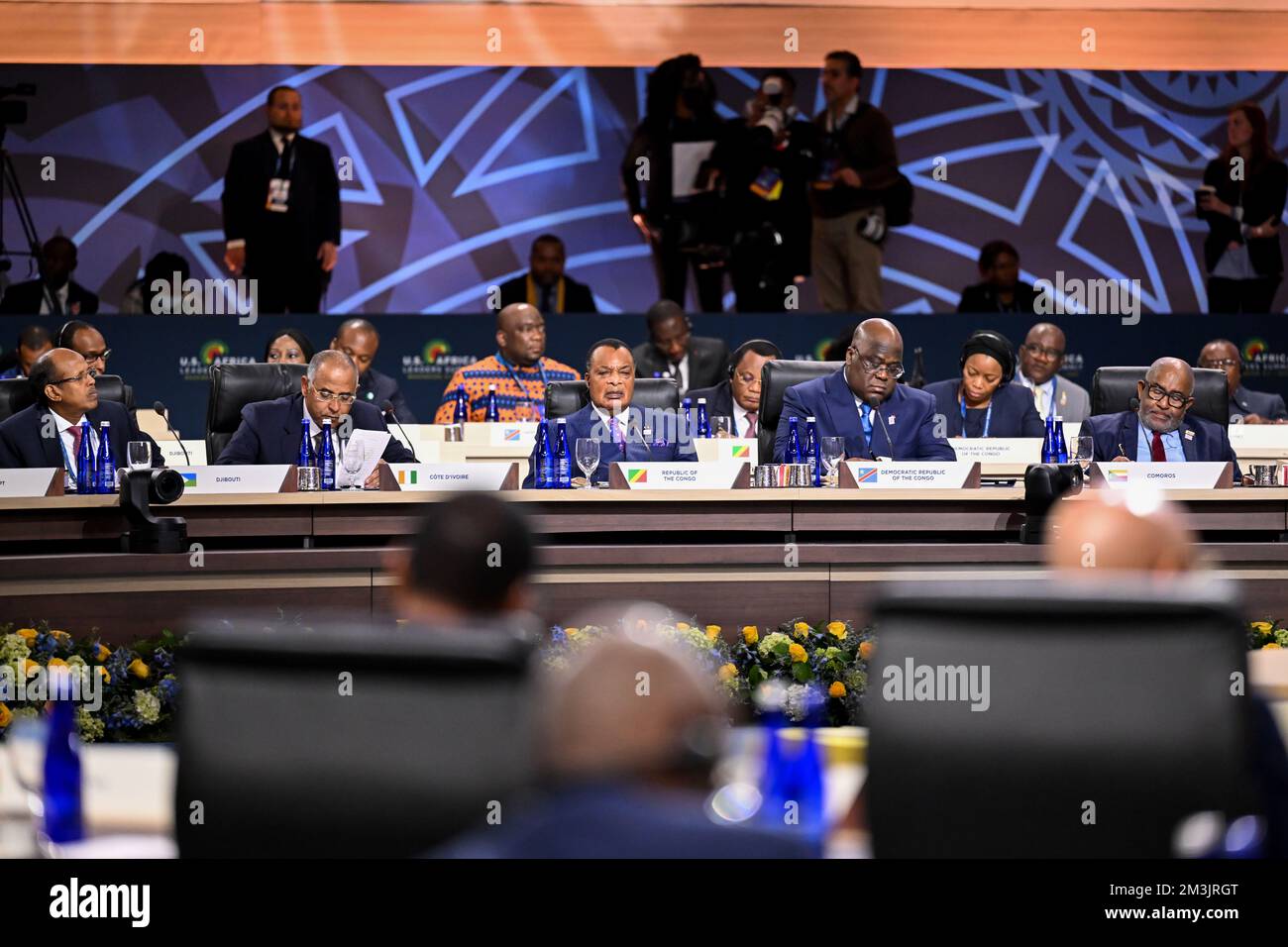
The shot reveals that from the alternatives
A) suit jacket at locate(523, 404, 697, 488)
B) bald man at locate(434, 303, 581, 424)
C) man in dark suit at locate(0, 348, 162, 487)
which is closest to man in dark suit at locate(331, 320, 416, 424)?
bald man at locate(434, 303, 581, 424)

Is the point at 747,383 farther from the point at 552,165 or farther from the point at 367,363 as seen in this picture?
the point at 552,165

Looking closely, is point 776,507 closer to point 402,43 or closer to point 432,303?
point 432,303

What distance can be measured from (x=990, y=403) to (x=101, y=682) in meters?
4.05

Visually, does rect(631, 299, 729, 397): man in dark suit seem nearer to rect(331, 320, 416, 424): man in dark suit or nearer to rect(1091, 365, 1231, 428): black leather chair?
rect(331, 320, 416, 424): man in dark suit

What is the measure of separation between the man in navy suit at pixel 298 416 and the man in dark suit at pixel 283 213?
3.33 metres

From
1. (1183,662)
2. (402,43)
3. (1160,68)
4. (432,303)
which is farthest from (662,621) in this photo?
(1160,68)

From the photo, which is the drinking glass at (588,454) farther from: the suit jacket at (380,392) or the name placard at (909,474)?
the suit jacket at (380,392)

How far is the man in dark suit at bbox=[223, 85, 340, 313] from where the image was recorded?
8.32 meters

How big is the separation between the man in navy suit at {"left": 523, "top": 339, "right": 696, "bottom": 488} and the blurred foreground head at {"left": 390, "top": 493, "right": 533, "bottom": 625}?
3769 millimetres

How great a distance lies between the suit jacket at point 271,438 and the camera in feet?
16.4

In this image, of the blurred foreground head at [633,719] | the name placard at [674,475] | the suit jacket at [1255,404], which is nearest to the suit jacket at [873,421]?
the name placard at [674,475]

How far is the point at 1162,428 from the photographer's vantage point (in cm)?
537

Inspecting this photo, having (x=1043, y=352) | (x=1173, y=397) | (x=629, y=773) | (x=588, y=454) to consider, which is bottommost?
(x=629, y=773)

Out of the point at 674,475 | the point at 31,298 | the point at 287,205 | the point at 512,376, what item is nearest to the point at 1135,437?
the point at 674,475
